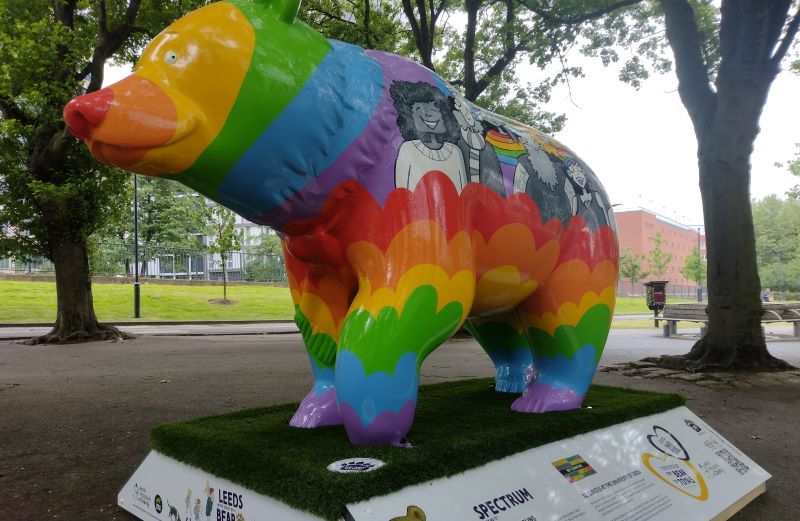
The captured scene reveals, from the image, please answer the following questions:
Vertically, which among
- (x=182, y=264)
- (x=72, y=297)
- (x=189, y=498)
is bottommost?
(x=189, y=498)

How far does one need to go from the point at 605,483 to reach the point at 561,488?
0.97 feet

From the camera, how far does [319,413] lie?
2717 mm

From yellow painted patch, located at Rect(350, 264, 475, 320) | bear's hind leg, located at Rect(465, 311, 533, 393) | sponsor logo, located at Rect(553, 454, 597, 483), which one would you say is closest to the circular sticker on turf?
yellow painted patch, located at Rect(350, 264, 475, 320)

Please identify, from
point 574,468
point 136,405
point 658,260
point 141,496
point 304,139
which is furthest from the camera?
point 658,260

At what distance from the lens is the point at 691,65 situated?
7102 millimetres

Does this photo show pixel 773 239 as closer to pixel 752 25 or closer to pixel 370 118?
pixel 752 25

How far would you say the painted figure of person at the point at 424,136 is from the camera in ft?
7.26

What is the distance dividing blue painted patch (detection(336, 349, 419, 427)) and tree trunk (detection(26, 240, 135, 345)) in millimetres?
10717

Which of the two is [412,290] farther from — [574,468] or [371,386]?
[574,468]

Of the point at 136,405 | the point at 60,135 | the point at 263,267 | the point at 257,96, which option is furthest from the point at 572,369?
the point at 263,267

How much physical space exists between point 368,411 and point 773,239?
56002mm

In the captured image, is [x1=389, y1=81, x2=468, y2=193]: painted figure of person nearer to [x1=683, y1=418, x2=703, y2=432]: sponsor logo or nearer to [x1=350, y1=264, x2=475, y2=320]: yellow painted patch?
[x1=350, y1=264, x2=475, y2=320]: yellow painted patch

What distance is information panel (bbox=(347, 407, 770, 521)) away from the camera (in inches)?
75.3

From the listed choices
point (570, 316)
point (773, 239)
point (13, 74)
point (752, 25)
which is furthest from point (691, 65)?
point (773, 239)
